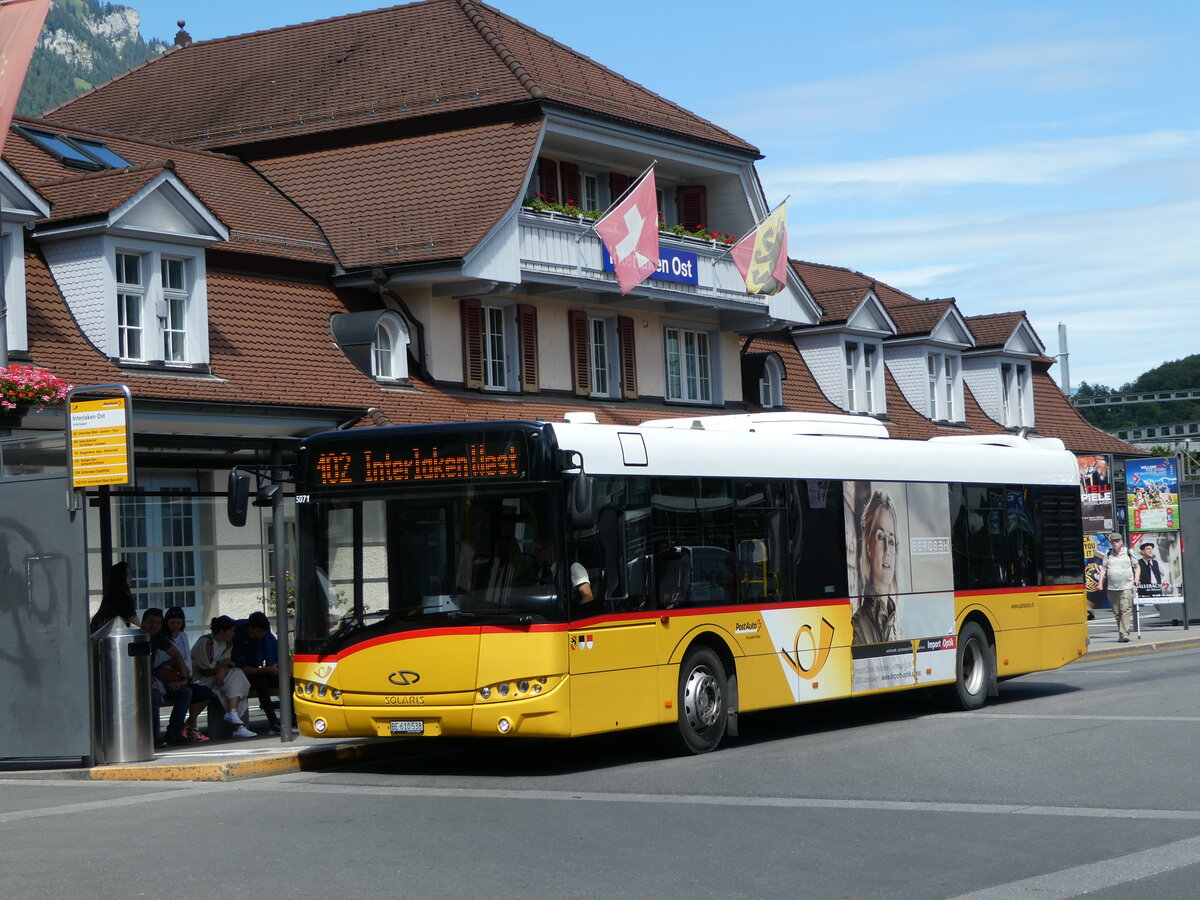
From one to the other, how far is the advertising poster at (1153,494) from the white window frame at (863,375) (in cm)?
822

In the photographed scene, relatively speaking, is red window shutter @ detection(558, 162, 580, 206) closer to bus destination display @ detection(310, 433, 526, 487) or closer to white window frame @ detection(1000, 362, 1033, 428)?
bus destination display @ detection(310, 433, 526, 487)

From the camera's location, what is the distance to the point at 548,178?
32656mm

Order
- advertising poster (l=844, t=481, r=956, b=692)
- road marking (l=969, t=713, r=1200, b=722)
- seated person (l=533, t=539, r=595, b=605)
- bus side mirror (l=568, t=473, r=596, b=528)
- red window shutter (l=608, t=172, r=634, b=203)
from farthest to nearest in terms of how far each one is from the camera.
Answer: red window shutter (l=608, t=172, r=634, b=203) → advertising poster (l=844, t=481, r=956, b=692) → road marking (l=969, t=713, r=1200, b=722) → seated person (l=533, t=539, r=595, b=605) → bus side mirror (l=568, t=473, r=596, b=528)

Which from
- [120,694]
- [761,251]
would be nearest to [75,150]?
[761,251]

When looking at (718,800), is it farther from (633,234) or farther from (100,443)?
(633,234)

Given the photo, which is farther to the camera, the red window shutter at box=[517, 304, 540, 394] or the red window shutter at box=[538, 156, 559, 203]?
the red window shutter at box=[538, 156, 559, 203]

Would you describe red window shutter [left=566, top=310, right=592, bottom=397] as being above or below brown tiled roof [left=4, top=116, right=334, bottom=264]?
below

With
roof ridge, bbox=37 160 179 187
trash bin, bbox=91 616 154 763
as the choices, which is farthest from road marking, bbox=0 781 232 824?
roof ridge, bbox=37 160 179 187

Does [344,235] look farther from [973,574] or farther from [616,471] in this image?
[616,471]

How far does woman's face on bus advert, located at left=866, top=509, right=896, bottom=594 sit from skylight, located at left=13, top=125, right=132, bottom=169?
1432 cm

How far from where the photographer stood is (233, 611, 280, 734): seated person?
60.5ft

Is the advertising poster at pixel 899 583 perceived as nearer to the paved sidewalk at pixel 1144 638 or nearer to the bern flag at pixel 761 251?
the paved sidewalk at pixel 1144 638

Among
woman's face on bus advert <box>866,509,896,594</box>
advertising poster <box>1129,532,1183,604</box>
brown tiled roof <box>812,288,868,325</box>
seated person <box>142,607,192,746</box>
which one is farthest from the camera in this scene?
brown tiled roof <box>812,288,868,325</box>

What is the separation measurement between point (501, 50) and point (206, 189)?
6.34 metres
